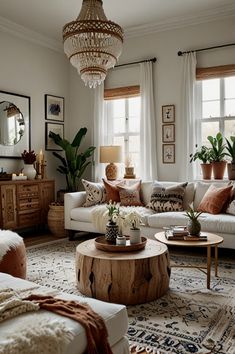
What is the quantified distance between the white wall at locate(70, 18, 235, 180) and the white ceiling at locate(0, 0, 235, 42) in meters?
0.20

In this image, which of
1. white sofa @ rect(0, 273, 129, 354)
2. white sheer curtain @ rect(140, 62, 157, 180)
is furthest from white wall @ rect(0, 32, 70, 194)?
white sofa @ rect(0, 273, 129, 354)

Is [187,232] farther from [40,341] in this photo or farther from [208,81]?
[208,81]

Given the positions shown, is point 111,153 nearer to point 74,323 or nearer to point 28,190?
point 28,190

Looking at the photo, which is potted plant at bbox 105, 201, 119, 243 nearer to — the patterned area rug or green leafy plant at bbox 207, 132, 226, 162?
the patterned area rug

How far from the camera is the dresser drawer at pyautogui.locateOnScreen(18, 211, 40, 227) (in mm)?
5137

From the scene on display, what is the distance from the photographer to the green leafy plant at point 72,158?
5960mm

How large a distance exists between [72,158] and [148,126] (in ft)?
4.57

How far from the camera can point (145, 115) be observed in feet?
18.6

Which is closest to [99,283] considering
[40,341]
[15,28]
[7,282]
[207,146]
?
[7,282]

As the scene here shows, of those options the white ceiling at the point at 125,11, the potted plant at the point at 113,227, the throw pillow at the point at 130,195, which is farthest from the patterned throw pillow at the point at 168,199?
the white ceiling at the point at 125,11

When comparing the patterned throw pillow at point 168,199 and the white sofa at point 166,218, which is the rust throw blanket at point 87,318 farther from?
the patterned throw pillow at point 168,199

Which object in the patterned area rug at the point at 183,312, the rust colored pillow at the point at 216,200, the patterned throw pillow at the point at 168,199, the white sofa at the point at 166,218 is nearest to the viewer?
the patterned area rug at the point at 183,312

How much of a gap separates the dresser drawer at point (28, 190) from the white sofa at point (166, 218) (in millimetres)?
571

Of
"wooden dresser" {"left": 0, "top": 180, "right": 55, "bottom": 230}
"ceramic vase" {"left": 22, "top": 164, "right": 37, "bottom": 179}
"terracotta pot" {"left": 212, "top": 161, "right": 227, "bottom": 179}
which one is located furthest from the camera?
"ceramic vase" {"left": 22, "top": 164, "right": 37, "bottom": 179}
